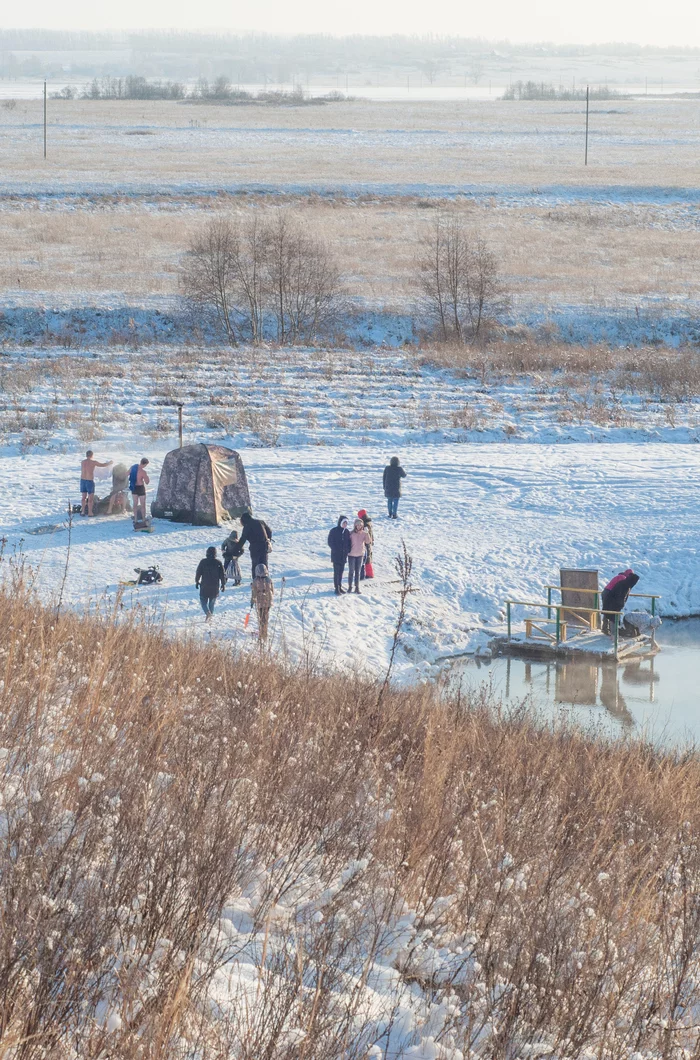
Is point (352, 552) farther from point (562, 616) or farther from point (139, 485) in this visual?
point (139, 485)

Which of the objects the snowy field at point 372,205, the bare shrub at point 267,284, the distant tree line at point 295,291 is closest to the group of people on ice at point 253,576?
the distant tree line at point 295,291

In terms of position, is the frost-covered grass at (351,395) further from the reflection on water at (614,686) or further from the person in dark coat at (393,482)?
the reflection on water at (614,686)

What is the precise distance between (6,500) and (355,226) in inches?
1482

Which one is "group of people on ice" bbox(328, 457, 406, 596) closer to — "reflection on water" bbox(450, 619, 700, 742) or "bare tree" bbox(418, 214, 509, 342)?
"reflection on water" bbox(450, 619, 700, 742)

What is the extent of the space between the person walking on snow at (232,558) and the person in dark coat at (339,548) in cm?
140

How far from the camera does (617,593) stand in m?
14.1

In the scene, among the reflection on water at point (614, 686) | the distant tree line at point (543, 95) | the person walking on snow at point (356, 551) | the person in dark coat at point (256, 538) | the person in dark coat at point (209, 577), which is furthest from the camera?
the distant tree line at point (543, 95)

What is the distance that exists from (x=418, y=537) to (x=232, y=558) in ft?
13.6

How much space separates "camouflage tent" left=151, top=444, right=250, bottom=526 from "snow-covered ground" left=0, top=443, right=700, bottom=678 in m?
0.34

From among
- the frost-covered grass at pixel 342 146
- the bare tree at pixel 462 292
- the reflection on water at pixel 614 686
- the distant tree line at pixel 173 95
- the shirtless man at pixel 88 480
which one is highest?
the distant tree line at pixel 173 95

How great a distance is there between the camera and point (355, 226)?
51.8 metres

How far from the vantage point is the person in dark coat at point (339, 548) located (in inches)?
562

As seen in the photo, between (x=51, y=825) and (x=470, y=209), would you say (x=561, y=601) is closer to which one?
(x=51, y=825)

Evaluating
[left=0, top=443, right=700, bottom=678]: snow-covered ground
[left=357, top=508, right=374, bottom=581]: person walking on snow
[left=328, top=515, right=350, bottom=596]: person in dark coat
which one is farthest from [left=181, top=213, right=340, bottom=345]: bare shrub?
[left=328, top=515, right=350, bottom=596]: person in dark coat
